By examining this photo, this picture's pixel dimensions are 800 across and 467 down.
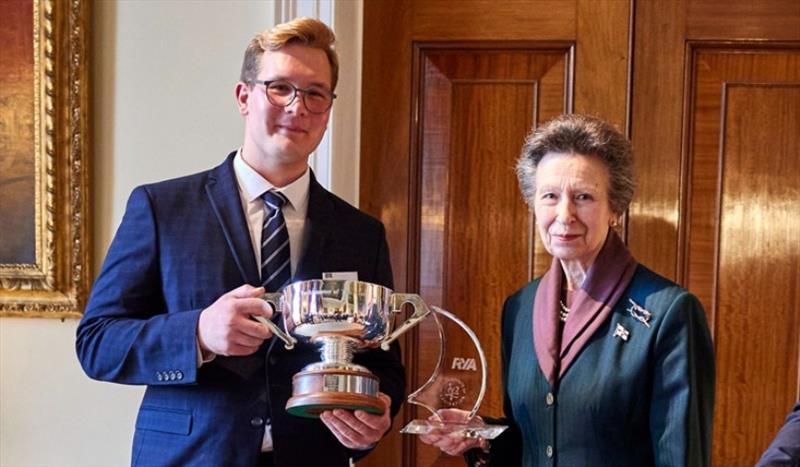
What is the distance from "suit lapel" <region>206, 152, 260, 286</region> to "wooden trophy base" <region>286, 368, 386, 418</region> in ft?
0.92

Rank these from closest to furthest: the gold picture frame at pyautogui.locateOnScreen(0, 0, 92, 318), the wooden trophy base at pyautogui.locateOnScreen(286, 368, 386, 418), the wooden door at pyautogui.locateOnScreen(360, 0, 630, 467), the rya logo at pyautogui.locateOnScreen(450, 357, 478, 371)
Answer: the wooden trophy base at pyautogui.locateOnScreen(286, 368, 386, 418) < the rya logo at pyautogui.locateOnScreen(450, 357, 478, 371) < the gold picture frame at pyautogui.locateOnScreen(0, 0, 92, 318) < the wooden door at pyautogui.locateOnScreen(360, 0, 630, 467)

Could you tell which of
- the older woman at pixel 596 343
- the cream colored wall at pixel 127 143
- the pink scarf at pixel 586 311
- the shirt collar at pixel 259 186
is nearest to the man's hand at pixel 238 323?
the shirt collar at pixel 259 186

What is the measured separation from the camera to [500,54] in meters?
2.39

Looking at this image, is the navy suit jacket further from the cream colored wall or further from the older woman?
the cream colored wall

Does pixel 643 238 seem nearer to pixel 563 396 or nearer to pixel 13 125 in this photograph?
pixel 563 396

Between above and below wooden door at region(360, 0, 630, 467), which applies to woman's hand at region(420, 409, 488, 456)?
below

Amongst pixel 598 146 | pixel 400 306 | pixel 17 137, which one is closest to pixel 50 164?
pixel 17 137

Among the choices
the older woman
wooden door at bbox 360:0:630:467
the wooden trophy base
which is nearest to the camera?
the wooden trophy base

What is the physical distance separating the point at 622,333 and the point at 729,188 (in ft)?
3.38

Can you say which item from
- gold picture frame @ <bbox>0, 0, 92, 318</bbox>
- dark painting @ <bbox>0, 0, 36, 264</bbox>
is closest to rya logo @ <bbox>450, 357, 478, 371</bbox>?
gold picture frame @ <bbox>0, 0, 92, 318</bbox>

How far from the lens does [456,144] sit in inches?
94.8

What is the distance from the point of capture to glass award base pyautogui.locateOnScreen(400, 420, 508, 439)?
151cm

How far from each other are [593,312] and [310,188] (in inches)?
Result: 24.1

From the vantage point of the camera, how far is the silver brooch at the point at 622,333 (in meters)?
1.50
